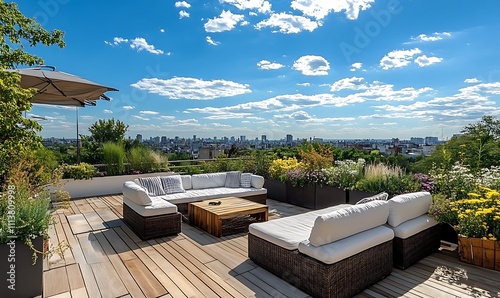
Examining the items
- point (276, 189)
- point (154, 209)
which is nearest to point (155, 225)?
point (154, 209)

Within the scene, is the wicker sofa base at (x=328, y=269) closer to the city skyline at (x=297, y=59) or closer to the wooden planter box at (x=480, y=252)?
the wooden planter box at (x=480, y=252)

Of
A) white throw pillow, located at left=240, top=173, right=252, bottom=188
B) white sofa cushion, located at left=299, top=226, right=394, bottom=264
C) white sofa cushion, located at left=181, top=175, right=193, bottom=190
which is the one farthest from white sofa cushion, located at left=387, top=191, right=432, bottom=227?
white sofa cushion, located at left=181, top=175, right=193, bottom=190

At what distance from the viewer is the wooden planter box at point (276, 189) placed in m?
6.39

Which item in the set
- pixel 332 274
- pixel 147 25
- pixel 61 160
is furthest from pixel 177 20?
pixel 332 274

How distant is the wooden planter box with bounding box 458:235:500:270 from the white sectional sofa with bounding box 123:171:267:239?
3.34 metres

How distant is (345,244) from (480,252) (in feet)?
Result: 6.32

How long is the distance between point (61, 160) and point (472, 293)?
8.82 m

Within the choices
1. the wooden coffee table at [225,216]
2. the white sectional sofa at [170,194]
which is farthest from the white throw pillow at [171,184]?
the wooden coffee table at [225,216]

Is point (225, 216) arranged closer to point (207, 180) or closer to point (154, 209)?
point (154, 209)

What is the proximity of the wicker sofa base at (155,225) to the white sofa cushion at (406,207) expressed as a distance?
117 inches

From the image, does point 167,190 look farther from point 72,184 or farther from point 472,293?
point 472,293

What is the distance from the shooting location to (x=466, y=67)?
627 centimetres

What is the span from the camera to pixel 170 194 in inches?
202

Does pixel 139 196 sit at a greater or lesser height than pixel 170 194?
greater
